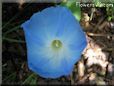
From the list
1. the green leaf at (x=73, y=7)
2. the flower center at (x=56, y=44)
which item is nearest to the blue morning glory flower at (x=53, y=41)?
the flower center at (x=56, y=44)

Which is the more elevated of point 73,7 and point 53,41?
point 73,7

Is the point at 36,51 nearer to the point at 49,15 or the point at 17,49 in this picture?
the point at 49,15

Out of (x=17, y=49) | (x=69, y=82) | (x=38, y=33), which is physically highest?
(x=38, y=33)

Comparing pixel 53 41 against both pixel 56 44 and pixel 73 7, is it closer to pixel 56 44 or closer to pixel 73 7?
pixel 56 44

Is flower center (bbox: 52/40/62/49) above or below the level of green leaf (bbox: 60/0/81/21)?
below

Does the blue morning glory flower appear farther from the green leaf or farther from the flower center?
the green leaf

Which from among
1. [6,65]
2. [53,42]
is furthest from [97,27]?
[6,65]

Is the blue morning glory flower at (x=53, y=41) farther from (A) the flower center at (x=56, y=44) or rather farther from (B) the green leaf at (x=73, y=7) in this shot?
(B) the green leaf at (x=73, y=7)

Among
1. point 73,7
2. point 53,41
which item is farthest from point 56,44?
point 73,7

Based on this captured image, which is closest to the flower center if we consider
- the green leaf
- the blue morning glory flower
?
the blue morning glory flower
